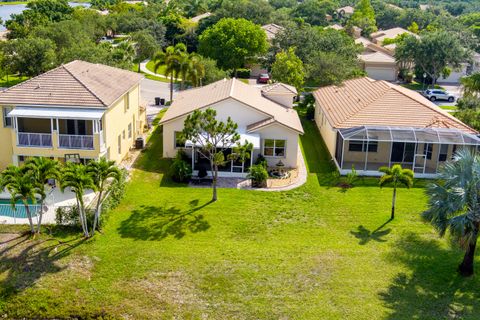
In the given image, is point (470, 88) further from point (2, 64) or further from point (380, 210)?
point (2, 64)

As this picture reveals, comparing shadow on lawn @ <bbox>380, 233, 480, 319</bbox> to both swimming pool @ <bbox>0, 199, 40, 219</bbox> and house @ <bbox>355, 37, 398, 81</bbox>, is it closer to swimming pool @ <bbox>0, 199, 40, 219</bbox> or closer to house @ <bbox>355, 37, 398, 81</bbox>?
swimming pool @ <bbox>0, 199, 40, 219</bbox>

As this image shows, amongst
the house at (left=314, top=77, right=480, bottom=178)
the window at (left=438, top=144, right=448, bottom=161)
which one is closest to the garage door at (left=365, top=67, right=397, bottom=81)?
the house at (left=314, top=77, right=480, bottom=178)

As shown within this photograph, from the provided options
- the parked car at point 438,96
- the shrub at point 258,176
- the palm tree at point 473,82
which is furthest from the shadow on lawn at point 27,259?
the parked car at point 438,96

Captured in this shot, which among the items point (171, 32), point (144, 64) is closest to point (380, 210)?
point (144, 64)

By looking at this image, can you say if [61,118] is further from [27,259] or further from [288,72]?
[288,72]

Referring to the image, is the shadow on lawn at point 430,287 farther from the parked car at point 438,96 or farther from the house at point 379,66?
the house at point 379,66

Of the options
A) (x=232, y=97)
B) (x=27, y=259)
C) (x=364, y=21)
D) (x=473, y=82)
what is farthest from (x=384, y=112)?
(x=364, y=21)
